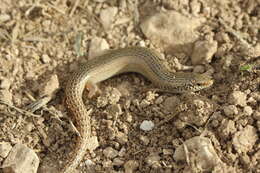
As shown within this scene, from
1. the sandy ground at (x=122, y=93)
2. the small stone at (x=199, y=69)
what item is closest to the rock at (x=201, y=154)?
the sandy ground at (x=122, y=93)

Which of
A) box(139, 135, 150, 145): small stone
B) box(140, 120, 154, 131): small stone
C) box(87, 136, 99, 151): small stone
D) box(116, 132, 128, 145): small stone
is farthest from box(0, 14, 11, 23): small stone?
box(139, 135, 150, 145): small stone

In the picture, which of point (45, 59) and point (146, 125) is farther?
point (45, 59)

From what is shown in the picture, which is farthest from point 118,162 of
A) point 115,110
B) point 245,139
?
point 245,139

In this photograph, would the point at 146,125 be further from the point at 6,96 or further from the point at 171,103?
the point at 6,96

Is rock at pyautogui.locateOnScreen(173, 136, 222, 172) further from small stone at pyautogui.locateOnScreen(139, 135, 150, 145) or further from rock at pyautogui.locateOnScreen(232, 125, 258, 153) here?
small stone at pyautogui.locateOnScreen(139, 135, 150, 145)

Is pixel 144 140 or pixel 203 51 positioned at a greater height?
pixel 203 51

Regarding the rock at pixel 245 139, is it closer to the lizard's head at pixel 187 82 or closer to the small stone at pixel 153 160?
the small stone at pixel 153 160

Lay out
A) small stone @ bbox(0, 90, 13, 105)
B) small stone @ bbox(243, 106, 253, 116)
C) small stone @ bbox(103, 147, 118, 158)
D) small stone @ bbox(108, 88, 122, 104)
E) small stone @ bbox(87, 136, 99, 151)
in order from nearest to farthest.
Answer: small stone @ bbox(243, 106, 253, 116) → small stone @ bbox(103, 147, 118, 158) → small stone @ bbox(87, 136, 99, 151) → small stone @ bbox(0, 90, 13, 105) → small stone @ bbox(108, 88, 122, 104)
